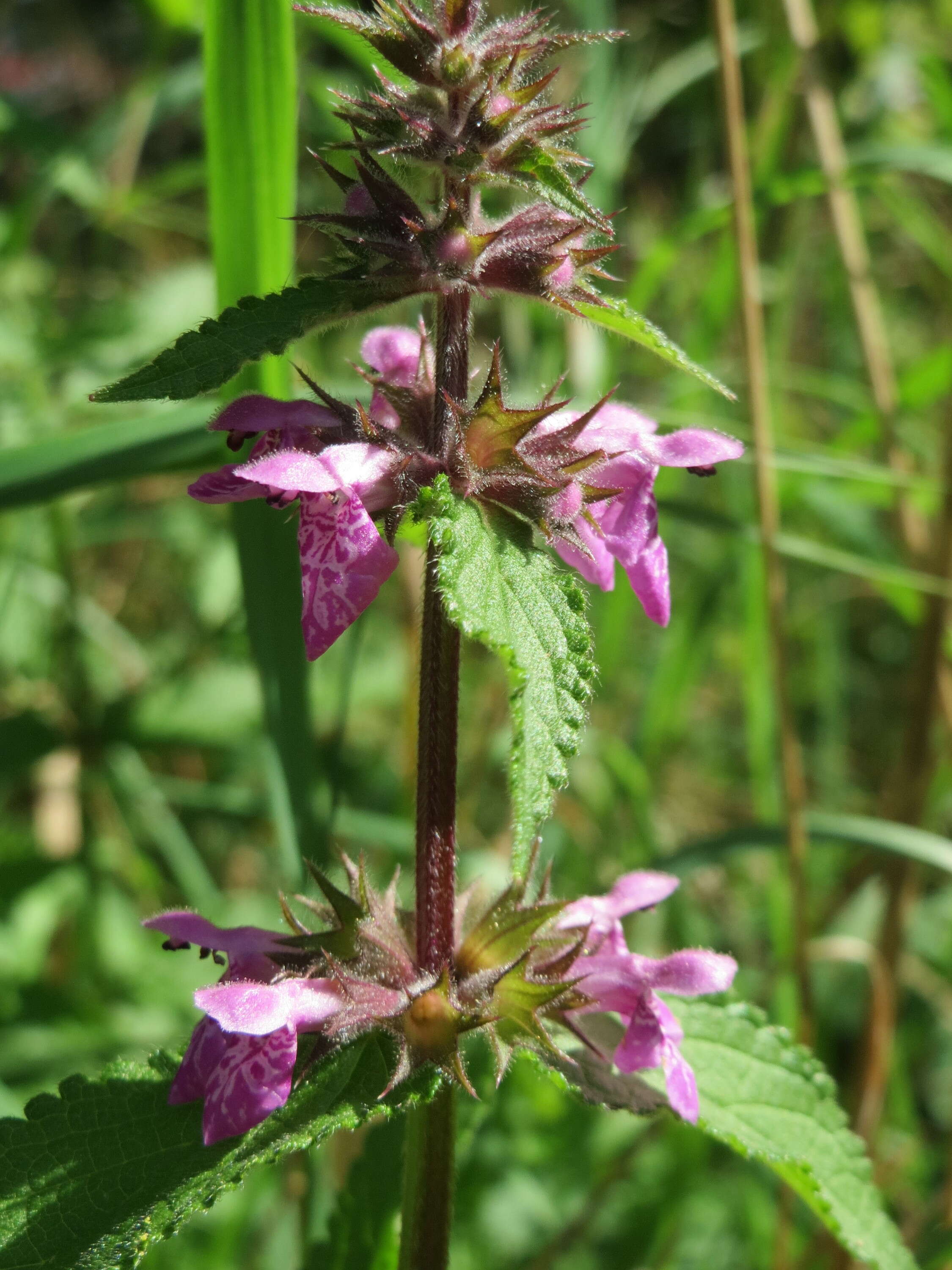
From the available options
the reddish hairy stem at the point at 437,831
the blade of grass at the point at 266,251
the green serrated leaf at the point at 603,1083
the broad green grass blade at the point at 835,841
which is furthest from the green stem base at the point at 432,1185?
the broad green grass blade at the point at 835,841

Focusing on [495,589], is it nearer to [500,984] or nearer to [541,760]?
[541,760]

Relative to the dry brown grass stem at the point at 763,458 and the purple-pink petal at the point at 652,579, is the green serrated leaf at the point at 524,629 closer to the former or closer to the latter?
the purple-pink petal at the point at 652,579

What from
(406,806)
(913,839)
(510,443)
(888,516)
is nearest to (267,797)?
(406,806)

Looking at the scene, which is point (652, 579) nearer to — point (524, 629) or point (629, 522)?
point (629, 522)

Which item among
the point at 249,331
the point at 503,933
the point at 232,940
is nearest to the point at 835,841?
the point at 503,933

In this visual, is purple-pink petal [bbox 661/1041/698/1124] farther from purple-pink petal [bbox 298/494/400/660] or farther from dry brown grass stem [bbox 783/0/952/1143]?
dry brown grass stem [bbox 783/0/952/1143]

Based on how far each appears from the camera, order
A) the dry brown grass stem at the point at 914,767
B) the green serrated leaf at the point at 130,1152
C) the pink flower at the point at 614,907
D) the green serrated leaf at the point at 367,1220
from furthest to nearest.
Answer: the dry brown grass stem at the point at 914,767, the green serrated leaf at the point at 367,1220, the pink flower at the point at 614,907, the green serrated leaf at the point at 130,1152
